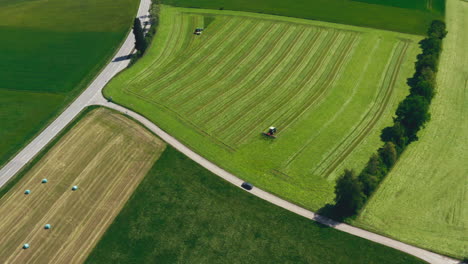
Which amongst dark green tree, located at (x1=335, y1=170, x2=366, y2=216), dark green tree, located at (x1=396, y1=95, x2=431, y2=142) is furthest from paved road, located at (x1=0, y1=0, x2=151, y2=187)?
dark green tree, located at (x1=396, y1=95, x2=431, y2=142)

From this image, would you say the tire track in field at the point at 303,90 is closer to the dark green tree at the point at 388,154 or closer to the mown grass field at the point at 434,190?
the dark green tree at the point at 388,154

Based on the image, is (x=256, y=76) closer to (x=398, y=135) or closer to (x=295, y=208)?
(x=398, y=135)

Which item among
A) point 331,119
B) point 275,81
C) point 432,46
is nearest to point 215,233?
point 331,119

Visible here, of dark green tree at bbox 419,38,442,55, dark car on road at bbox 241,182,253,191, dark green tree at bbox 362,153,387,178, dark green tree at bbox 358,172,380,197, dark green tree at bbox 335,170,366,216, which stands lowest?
dark car on road at bbox 241,182,253,191

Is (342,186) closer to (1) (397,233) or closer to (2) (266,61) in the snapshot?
(1) (397,233)

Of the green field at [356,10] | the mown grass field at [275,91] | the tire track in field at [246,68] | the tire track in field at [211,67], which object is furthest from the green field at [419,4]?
the tire track in field at [211,67]

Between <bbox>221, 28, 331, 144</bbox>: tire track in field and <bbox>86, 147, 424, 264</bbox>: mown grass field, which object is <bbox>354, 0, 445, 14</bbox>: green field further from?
<bbox>86, 147, 424, 264</bbox>: mown grass field

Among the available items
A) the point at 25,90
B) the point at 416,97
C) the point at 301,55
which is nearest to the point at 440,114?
the point at 416,97
